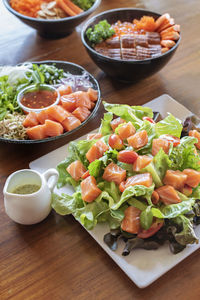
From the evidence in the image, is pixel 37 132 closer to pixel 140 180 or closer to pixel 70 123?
pixel 70 123

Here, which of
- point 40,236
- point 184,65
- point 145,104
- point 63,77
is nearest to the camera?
point 40,236

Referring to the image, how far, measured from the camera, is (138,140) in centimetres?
152

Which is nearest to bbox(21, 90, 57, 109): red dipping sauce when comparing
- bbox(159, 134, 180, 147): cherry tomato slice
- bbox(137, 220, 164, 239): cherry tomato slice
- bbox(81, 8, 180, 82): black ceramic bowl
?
bbox(81, 8, 180, 82): black ceramic bowl

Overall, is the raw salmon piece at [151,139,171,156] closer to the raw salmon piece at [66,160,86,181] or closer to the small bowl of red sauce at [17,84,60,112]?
the raw salmon piece at [66,160,86,181]

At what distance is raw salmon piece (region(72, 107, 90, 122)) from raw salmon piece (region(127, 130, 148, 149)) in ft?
1.53

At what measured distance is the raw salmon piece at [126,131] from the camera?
1589 millimetres

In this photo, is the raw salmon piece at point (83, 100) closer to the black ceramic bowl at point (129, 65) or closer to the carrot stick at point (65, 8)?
the black ceramic bowl at point (129, 65)

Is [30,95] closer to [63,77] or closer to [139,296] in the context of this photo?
[63,77]


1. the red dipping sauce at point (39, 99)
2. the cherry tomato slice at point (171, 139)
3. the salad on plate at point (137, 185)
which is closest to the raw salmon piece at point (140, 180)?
the salad on plate at point (137, 185)

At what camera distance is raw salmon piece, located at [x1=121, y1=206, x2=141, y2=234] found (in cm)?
136

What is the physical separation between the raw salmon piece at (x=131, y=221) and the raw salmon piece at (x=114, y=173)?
126 mm

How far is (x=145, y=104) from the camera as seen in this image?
6.68ft

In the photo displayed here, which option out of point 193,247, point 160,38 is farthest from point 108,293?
point 160,38

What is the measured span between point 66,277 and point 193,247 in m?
0.49
